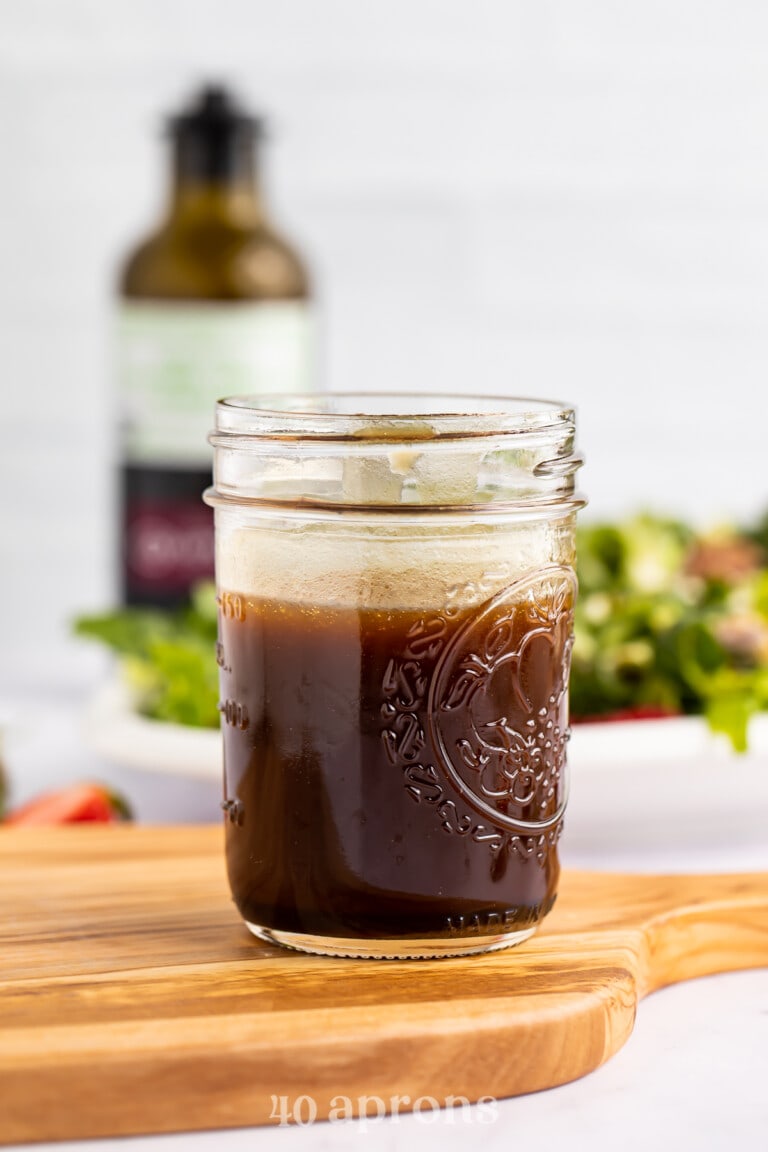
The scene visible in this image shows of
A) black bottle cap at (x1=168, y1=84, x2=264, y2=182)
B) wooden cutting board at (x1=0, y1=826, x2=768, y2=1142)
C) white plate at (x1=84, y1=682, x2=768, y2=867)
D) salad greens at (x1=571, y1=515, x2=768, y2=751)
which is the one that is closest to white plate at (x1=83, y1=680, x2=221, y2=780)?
white plate at (x1=84, y1=682, x2=768, y2=867)

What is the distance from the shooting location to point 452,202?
8.75 ft

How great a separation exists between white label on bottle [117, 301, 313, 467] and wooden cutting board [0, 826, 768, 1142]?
1.04 metres

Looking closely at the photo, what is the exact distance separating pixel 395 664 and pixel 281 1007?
21 centimetres

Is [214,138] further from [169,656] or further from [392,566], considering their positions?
[392,566]

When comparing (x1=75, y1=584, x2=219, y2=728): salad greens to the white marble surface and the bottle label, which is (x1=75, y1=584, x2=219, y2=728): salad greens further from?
the white marble surface

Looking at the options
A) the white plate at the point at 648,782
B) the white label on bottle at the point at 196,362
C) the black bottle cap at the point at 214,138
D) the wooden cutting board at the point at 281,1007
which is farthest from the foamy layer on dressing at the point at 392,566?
the black bottle cap at the point at 214,138

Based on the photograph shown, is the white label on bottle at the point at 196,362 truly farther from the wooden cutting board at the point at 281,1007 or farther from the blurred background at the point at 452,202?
the wooden cutting board at the point at 281,1007

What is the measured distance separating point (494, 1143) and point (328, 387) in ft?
6.52

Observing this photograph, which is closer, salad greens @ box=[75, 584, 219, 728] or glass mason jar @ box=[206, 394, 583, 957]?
glass mason jar @ box=[206, 394, 583, 957]

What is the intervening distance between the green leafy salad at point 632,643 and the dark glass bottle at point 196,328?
0.52ft

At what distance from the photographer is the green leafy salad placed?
1.57 meters

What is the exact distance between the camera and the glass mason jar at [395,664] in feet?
2.99

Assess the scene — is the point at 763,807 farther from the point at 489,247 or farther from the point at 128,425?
the point at 489,247

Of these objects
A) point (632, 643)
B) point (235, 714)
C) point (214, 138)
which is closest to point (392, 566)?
point (235, 714)
